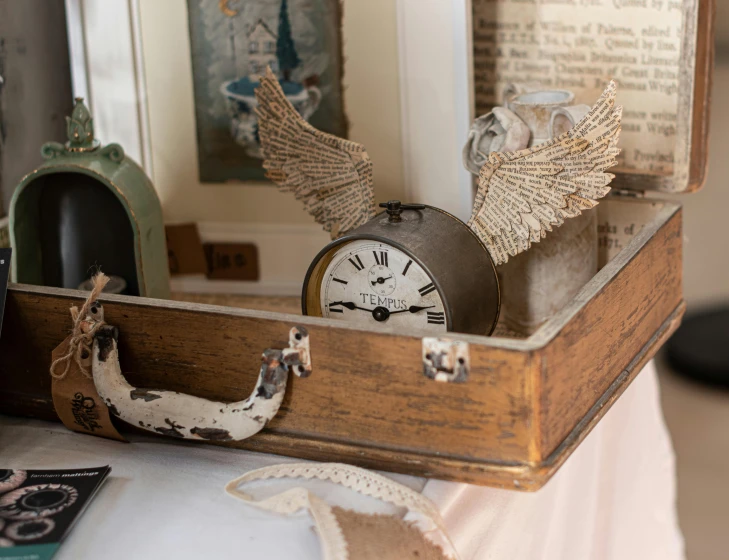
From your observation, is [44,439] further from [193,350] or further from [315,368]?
[315,368]

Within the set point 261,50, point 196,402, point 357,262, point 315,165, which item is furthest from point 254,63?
point 196,402

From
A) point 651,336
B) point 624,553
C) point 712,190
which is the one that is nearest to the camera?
point 651,336

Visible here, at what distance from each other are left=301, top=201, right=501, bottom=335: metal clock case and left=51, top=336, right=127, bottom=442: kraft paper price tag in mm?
216

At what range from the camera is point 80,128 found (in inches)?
38.4

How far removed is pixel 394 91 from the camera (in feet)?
3.47

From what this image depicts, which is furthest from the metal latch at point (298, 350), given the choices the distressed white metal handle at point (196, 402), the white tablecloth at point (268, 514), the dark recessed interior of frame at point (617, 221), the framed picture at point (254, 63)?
the framed picture at point (254, 63)

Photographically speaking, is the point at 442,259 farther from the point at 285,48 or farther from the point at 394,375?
the point at 285,48

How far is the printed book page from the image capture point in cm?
103

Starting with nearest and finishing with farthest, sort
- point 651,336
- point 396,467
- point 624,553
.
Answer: point 396,467 < point 651,336 < point 624,553

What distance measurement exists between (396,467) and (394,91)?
1.60ft

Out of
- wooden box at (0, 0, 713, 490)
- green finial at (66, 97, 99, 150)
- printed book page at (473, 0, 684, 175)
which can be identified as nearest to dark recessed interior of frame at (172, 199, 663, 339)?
printed book page at (473, 0, 684, 175)

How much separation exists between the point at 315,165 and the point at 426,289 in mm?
221

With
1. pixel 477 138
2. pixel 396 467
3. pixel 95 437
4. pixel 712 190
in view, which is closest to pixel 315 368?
pixel 396 467

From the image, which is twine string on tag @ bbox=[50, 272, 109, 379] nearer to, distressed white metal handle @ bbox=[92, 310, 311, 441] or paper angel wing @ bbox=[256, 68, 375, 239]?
distressed white metal handle @ bbox=[92, 310, 311, 441]
